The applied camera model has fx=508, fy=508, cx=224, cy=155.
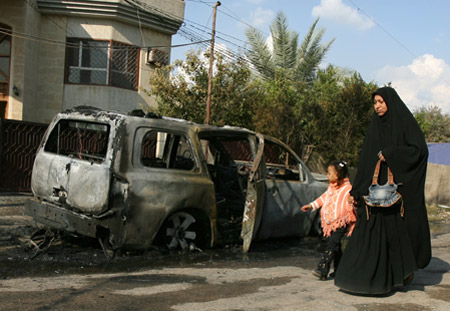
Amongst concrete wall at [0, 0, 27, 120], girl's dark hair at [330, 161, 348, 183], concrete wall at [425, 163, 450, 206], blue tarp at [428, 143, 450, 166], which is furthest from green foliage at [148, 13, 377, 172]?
girl's dark hair at [330, 161, 348, 183]

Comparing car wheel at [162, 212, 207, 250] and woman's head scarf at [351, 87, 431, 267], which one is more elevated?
woman's head scarf at [351, 87, 431, 267]

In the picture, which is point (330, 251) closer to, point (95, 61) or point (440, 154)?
point (95, 61)

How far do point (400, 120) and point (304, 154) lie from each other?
15180 millimetres

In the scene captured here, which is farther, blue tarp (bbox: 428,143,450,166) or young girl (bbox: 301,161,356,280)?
blue tarp (bbox: 428,143,450,166)

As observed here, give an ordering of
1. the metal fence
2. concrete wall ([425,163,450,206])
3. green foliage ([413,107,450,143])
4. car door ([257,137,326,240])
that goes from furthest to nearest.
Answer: green foliage ([413,107,450,143])
concrete wall ([425,163,450,206])
the metal fence
car door ([257,137,326,240])

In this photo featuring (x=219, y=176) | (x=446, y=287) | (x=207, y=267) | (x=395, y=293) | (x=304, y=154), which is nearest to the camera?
(x=395, y=293)

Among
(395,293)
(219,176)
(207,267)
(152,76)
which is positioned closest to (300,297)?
(395,293)

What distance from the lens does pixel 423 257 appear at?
5090mm

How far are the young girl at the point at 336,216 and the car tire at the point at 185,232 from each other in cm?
192

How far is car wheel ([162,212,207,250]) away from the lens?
21.7 feet

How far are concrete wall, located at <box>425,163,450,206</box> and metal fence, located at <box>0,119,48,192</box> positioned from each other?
1375 cm

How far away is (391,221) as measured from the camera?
4977mm

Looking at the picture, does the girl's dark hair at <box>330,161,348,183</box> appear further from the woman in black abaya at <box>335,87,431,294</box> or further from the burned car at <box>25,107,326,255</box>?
the burned car at <box>25,107,326,255</box>

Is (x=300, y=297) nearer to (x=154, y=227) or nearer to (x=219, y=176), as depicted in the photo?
(x=154, y=227)
